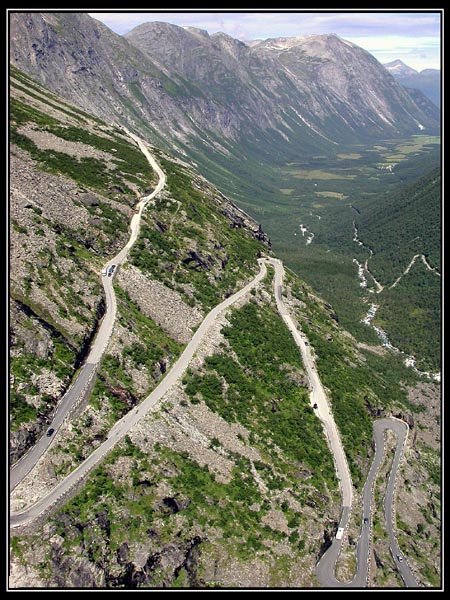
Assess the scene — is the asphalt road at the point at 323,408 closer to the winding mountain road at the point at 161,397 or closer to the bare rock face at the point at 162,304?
the winding mountain road at the point at 161,397

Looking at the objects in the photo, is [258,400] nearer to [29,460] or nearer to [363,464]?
[363,464]

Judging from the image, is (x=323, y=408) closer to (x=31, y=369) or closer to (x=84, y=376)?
(x=84, y=376)

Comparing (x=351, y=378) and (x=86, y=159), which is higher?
(x=86, y=159)

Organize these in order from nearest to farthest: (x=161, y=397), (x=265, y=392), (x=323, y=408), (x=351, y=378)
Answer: (x=161, y=397)
(x=265, y=392)
(x=323, y=408)
(x=351, y=378)

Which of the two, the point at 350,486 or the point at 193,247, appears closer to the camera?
the point at 350,486

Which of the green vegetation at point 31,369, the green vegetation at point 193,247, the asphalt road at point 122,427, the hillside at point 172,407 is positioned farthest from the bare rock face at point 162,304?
the green vegetation at point 31,369

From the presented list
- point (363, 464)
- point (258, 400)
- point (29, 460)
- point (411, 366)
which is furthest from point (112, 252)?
point (411, 366)

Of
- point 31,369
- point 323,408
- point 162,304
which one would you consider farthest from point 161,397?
point 323,408
